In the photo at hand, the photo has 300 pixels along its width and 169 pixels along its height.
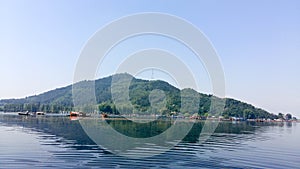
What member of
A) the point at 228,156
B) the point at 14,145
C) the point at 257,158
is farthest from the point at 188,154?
the point at 14,145

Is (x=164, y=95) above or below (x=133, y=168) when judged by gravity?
above

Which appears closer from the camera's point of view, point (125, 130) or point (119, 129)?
point (125, 130)

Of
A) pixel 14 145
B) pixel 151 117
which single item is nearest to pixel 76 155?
pixel 14 145

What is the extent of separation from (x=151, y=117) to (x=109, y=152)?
110529mm

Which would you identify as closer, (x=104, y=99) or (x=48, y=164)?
(x=48, y=164)

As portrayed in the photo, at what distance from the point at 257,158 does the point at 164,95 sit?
280 ft

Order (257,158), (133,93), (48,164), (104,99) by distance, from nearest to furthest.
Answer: (48,164) → (257,158) → (133,93) → (104,99)

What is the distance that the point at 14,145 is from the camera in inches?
1491

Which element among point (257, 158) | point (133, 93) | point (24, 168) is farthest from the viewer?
point (133, 93)

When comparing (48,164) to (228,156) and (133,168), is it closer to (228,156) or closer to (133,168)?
(133,168)

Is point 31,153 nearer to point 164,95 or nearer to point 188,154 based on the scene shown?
point 188,154

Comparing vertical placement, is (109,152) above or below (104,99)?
below

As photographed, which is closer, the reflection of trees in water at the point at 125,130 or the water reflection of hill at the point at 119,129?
the water reflection of hill at the point at 119,129

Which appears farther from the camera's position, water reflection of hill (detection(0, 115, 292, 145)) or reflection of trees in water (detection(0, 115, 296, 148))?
reflection of trees in water (detection(0, 115, 296, 148))
